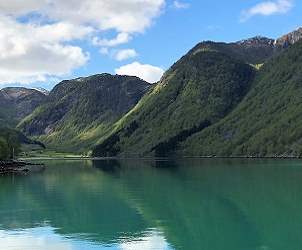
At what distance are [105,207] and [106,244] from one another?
30.6 meters

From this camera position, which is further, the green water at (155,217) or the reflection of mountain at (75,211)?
the reflection of mountain at (75,211)

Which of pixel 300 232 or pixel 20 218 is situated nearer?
pixel 300 232

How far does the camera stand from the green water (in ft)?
172

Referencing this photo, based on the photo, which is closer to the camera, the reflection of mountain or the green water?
the green water

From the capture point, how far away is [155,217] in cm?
6994

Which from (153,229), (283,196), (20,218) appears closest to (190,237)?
(153,229)

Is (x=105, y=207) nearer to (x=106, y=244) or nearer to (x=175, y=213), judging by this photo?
(x=175, y=213)

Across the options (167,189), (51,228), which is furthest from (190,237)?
(167,189)

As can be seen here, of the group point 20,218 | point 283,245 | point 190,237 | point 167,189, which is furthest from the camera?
point 167,189

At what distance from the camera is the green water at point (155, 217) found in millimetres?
52531

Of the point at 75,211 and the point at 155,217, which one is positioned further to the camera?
the point at 75,211

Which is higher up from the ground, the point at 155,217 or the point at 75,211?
the point at 75,211

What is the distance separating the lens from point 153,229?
60219mm

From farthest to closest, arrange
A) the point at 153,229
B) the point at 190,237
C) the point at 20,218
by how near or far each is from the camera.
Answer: the point at 20,218 < the point at 153,229 < the point at 190,237
